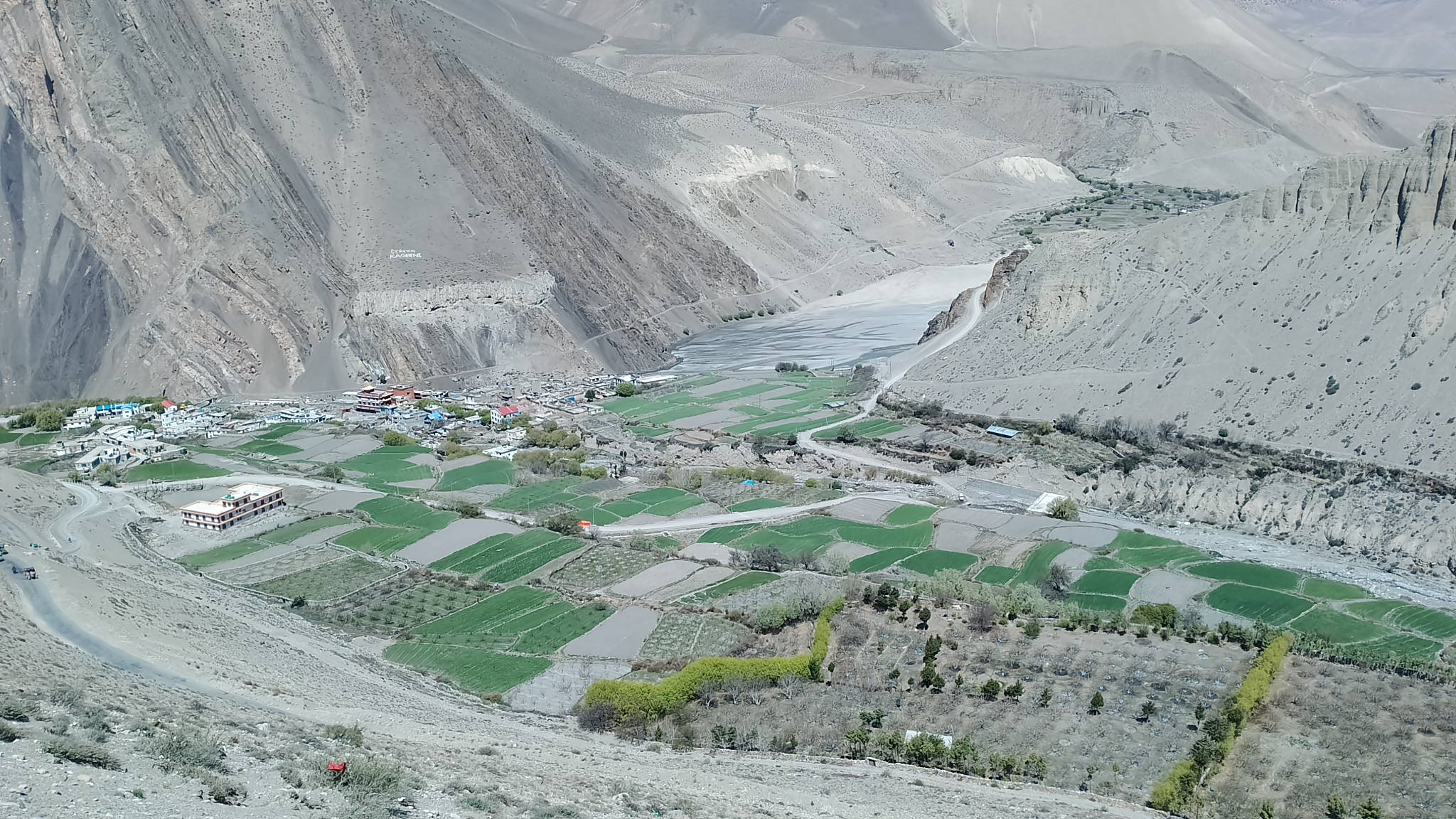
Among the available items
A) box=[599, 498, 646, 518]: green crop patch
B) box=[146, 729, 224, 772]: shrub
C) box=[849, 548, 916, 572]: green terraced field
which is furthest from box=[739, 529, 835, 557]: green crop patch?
box=[146, 729, 224, 772]: shrub

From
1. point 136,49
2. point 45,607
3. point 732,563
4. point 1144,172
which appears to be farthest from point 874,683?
point 1144,172

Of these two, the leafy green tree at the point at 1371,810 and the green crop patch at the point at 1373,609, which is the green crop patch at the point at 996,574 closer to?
the green crop patch at the point at 1373,609

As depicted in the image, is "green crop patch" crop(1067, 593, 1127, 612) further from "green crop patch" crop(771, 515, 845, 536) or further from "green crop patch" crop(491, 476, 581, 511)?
"green crop patch" crop(491, 476, 581, 511)

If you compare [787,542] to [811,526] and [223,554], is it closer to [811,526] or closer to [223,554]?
[811,526]

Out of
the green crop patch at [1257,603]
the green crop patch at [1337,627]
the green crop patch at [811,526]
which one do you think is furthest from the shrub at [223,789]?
the green crop patch at [811,526]

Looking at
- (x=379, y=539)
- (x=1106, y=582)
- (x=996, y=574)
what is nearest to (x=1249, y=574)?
(x=1106, y=582)
